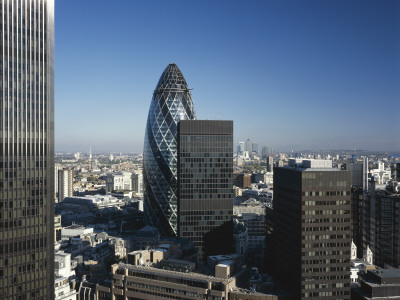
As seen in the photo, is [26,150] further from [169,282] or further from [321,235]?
[321,235]

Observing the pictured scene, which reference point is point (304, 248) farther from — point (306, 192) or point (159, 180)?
point (159, 180)

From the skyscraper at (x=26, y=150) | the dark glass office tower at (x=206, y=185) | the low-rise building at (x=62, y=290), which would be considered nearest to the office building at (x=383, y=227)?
the dark glass office tower at (x=206, y=185)

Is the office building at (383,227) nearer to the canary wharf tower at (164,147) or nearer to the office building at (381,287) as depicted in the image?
the office building at (381,287)

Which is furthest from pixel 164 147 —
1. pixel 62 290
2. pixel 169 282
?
pixel 169 282

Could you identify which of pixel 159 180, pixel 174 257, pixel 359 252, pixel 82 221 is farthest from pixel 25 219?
pixel 82 221

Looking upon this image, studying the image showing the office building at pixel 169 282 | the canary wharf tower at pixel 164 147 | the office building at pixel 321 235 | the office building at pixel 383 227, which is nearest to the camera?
the office building at pixel 321 235

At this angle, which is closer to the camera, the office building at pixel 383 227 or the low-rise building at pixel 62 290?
the low-rise building at pixel 62 290
